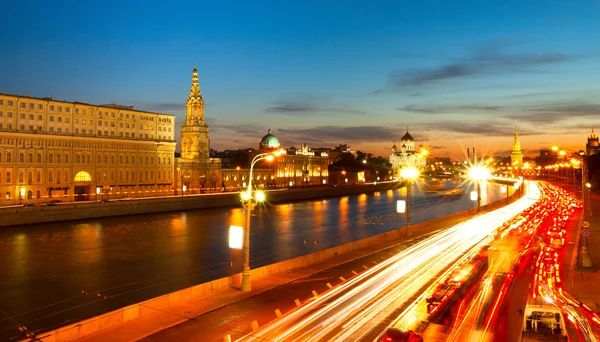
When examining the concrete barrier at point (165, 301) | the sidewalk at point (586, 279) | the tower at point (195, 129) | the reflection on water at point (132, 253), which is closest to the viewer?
the concrete barrier at point (165, 301)

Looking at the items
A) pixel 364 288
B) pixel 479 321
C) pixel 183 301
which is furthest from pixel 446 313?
pixel 183 301

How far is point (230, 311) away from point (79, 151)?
3033 inches

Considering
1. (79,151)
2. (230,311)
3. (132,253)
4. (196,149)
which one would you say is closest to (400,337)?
(230,311)

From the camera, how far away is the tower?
118 metres

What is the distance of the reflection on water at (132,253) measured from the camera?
90.8ft

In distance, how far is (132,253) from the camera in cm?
4300

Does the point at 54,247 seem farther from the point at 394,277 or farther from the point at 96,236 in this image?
the point at 394,277

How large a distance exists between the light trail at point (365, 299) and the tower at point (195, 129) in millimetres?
90913

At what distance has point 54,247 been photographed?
45094mm

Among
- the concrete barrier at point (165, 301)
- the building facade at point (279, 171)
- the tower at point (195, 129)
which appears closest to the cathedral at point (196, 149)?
the tower at point (195, 129)

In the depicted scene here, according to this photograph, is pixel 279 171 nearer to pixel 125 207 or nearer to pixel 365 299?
pixel 125 207

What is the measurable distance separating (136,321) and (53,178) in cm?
7254

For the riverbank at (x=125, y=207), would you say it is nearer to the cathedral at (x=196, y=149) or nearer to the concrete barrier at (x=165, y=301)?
the cathedral at (x=196, y=149)

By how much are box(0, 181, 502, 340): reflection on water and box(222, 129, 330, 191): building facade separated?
2003 inches
